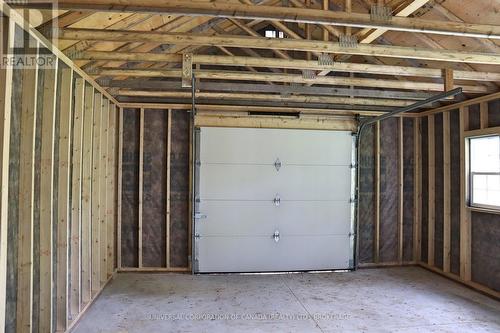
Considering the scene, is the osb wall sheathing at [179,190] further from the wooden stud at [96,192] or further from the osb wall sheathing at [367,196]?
the osb wall sheathing at [367,196]

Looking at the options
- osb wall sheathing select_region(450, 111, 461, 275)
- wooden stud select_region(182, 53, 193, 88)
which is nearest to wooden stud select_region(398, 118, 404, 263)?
osb wall sheathing select_region(450, 111, 461, 275)

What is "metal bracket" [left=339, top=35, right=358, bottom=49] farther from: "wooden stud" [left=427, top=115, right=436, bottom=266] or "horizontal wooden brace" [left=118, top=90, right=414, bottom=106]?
"wooden stud" [left=427, top=115, right=436, bottom=266]

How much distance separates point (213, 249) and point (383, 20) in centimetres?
412

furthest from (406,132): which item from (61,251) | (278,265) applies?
(61,251)

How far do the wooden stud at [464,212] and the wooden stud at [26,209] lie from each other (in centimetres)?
554

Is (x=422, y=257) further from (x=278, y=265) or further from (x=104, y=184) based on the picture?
(x=104, y=184)

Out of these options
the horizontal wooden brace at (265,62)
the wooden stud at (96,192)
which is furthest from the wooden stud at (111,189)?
the horizontal wooden brace at (265,62)

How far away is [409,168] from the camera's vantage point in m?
6.12

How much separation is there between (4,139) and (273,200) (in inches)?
158

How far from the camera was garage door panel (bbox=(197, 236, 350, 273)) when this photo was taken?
5.48 meters

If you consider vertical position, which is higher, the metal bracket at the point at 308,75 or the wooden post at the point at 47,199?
the metal bracket at the point at 308,75

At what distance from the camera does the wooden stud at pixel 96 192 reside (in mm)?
4344

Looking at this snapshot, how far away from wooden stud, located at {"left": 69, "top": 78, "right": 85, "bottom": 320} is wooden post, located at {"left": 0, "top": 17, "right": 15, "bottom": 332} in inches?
56.6

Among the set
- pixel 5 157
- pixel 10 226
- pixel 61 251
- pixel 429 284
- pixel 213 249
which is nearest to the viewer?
pixel 5 157
